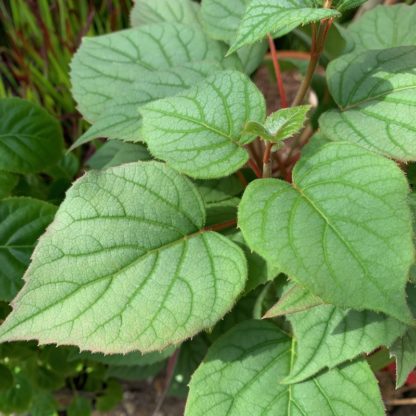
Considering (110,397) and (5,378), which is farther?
(110,397)

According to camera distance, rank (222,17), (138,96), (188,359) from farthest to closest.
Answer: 1. (188,359)
2. (222,17)
3. (138,96)

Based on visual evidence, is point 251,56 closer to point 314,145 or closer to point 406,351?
point 314,145

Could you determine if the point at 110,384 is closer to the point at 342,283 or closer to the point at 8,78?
the point at 342,283

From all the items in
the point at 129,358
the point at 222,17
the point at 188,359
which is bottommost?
the point at 188,359

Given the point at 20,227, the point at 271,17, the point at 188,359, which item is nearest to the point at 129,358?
the point at 188,359

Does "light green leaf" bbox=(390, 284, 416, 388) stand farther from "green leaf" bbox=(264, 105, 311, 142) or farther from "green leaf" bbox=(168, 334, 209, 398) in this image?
"green leaf" bbox=(168, 334, 209, 398)

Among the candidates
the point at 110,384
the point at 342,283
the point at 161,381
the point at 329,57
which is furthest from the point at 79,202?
the point at 161,381

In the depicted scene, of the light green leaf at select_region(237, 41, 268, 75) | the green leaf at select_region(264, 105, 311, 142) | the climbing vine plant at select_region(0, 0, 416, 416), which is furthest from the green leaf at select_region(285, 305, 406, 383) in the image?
the light green leaf at select_region(237, 41, 268, 75)
